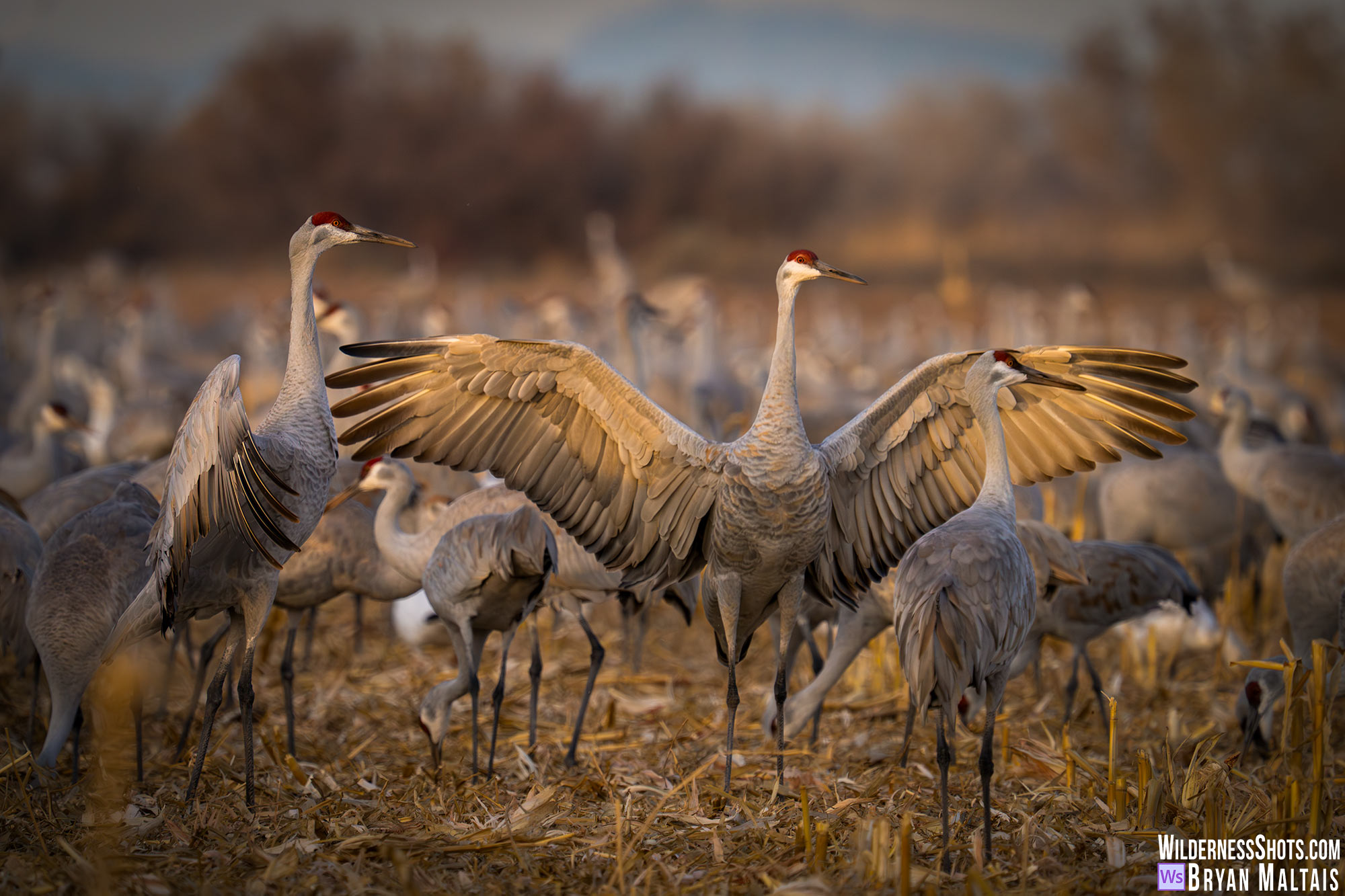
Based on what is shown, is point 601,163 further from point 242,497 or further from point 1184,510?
point 242,497

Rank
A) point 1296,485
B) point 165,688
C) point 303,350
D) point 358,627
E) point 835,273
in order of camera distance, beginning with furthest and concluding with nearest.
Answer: point 1296,485 → point 358,627 → point 165,688 → point 303,350 → point 835,273

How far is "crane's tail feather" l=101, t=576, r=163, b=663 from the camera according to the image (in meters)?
3.98

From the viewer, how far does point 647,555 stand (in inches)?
173

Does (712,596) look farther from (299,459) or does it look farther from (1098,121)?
(1098,121)

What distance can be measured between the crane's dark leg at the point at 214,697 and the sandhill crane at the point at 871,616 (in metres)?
2.08

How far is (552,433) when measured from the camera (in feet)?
13.8

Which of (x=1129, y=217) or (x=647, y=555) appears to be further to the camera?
(x=1129, y=217)

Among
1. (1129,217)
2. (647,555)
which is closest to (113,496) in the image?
(647,555)

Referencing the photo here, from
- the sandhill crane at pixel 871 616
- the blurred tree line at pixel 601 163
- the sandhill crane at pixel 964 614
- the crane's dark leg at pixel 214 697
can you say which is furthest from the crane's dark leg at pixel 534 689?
the blurred tree line at pixel 601 163

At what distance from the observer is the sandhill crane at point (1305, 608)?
4.76 m

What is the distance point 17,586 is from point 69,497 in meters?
1.00

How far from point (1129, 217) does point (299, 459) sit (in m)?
32.7

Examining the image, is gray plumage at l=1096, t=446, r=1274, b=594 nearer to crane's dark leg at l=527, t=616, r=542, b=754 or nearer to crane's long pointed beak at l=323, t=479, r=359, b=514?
crane's dark leg at l=527, t=616, r=542, b=754

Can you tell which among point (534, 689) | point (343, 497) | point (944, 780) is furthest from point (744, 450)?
point (343, 497)
